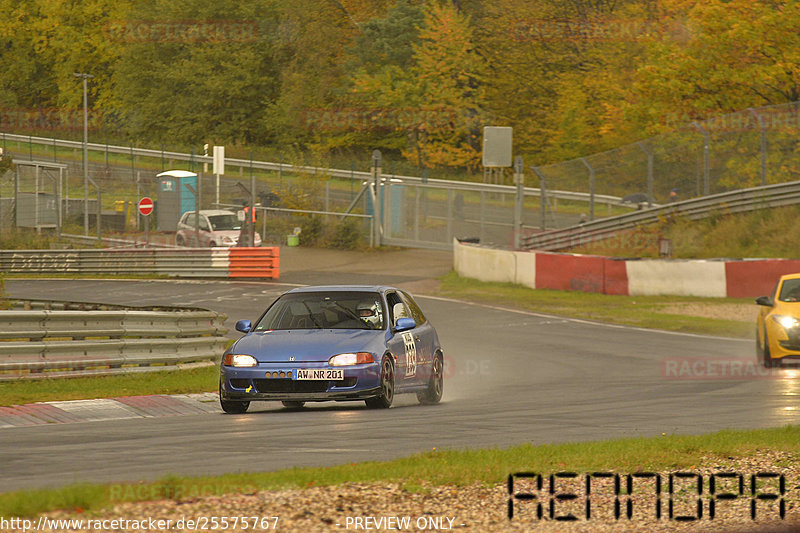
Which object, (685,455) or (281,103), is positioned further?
(281,103)

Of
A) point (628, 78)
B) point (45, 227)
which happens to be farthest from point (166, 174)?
point (628, 78)

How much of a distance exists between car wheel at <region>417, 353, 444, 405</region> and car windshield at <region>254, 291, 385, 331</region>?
1.26 meters

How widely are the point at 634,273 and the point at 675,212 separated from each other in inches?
227

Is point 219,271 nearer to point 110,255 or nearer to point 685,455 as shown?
point 110,255

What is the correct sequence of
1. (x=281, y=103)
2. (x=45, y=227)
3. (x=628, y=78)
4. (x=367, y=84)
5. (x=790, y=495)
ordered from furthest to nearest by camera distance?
(x=281, y=103) < (x=367, y=84) < (x=628, y=78) < (x=45, y=227) < (x=790, y=495)

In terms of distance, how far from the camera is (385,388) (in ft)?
40.6

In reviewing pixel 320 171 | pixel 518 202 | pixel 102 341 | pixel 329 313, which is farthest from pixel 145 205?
pixel 329 313

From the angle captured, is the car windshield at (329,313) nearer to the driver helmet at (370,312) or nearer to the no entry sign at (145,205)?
the driver helmet at (370,312)

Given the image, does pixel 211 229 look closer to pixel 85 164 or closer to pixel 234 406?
pixel 85 164

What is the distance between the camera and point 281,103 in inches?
2904

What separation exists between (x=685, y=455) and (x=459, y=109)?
55725 millimetres

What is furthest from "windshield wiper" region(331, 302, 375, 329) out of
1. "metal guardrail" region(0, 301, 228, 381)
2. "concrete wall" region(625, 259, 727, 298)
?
"concrete wall" region(625, 259, 727, 298)

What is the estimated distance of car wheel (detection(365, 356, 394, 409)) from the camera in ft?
40.4

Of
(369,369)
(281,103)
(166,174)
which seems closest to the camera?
(369,369)
